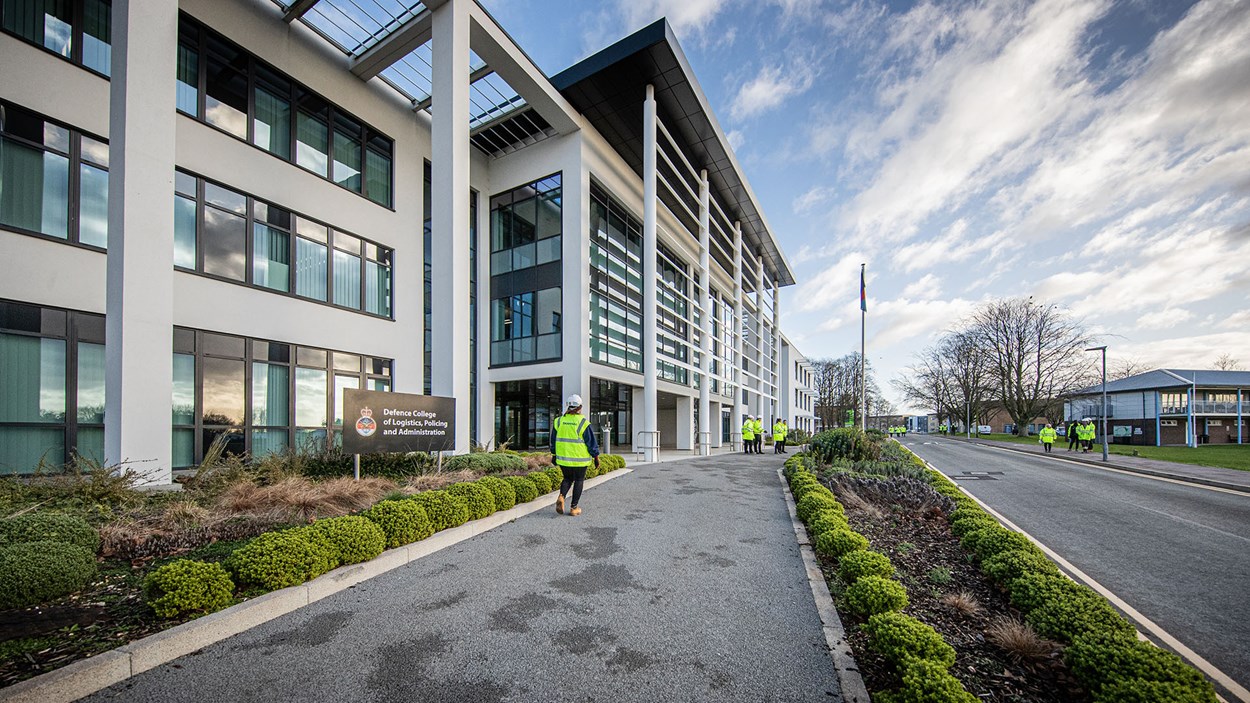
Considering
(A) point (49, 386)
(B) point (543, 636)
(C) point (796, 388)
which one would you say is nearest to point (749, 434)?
(B) point (543, 636)

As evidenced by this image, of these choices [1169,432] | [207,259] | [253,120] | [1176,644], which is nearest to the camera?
[1176,644]

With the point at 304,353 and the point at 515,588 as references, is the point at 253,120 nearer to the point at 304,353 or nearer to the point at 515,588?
the point at 304,353

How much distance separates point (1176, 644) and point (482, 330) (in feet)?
64.6

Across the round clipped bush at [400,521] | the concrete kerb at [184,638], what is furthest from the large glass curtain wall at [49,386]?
the concrete kerb at [184,638]

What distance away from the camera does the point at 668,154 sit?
23.2 m

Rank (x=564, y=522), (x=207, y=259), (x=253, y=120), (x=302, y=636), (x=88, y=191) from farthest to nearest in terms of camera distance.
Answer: (x=253, y=120)
(x=207, y=259)
(x=88, y=191)
(x=564, y=522)
(x=302, y=636)

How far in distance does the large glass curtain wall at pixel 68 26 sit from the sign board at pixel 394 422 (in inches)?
320

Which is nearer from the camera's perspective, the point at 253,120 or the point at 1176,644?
the point at 1176,644

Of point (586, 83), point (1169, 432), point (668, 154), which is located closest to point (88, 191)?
point (586, 83)

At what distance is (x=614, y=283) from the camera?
22406 millimetres

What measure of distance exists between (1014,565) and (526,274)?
18039mm

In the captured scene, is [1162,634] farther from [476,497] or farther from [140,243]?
[140,243]

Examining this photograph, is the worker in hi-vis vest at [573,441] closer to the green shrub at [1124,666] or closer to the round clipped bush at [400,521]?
the round clipped bush at [400,521]

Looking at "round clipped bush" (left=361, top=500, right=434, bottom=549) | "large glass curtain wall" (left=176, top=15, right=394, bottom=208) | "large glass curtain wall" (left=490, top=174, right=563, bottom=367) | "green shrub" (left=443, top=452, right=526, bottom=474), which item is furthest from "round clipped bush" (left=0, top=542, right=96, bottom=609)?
"large glass curtain wall" (left=490, top=174, right=563, bottom=367)
